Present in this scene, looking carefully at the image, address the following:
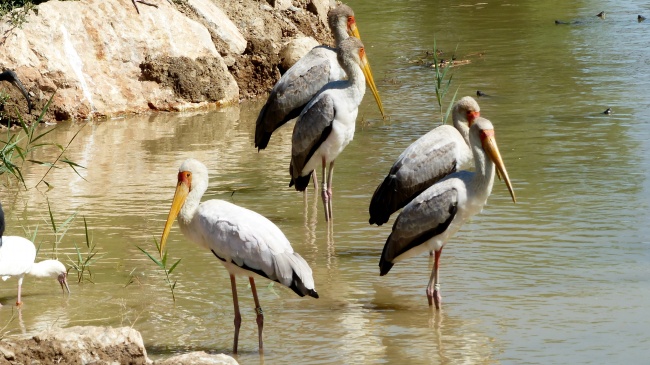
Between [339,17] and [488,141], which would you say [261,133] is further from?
[488,141]

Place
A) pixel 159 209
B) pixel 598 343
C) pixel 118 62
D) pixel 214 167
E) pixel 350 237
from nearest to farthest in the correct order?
pixel 598 343 < pixel 350 237 < pixel 159 209 < pixel 214 167 < pixel 118 62

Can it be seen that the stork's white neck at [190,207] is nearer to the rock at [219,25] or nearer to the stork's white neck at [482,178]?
the stork's white neck at [482,178]

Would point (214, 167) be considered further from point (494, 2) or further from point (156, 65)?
point (494, 2)

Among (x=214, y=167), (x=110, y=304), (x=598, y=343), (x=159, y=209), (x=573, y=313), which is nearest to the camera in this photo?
(x=598, y=343)

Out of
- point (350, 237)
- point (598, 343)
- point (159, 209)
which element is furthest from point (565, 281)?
point (159, 209)

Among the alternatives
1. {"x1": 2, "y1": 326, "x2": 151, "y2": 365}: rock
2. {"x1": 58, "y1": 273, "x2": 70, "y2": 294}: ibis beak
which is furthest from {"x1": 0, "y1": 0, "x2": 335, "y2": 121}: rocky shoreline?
{"x1": 2, "y1": 326, "x2": 151, "y2": 365}: rock

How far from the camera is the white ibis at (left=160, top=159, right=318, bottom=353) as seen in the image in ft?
19.3

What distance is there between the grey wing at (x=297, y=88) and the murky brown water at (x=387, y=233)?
1.93ft

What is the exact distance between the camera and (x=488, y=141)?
22.3 feet

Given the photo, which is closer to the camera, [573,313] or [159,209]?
[573,313]

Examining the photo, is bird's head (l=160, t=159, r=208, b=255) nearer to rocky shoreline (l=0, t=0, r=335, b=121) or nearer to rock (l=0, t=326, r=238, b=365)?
A: rock (l=0, t=326, r=238, b=365)

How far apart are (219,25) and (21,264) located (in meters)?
8.39

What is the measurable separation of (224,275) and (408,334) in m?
1.61

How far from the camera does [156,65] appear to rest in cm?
1353
